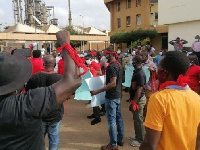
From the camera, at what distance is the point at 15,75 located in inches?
61.6

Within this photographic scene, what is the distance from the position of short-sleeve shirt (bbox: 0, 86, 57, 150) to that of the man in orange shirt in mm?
896

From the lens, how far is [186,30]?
18.6 metres

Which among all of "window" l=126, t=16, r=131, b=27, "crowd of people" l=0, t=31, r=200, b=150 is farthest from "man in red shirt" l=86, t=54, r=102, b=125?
"window" l=126, t=16, r=131, b=27

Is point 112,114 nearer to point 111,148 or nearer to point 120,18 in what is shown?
point 111,148

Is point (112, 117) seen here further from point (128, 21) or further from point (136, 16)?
point (128, 21)

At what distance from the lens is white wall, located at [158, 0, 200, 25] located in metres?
17.2

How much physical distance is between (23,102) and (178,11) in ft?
62.0

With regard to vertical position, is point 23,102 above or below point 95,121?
above

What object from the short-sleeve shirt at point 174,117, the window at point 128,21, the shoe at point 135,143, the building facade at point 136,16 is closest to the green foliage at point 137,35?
the building facade at point 136,16

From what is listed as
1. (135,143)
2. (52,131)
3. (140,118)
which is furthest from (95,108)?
(52,131)

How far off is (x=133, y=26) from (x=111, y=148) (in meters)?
33.1

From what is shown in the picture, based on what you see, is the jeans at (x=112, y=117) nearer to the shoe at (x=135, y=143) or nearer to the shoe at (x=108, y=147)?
the shoe at (x=108, y=147)

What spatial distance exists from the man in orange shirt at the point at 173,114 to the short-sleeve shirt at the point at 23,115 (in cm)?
90

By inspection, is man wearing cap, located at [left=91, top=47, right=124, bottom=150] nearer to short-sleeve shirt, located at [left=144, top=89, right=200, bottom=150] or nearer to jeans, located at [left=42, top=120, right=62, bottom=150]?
jeans, located at [left=42, top=120, right=62, bottom=150]
